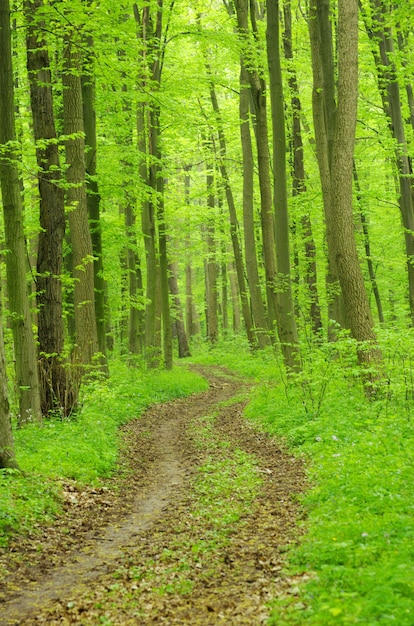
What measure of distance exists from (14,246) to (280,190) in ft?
23.1

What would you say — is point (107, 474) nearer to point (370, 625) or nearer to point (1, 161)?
point (1, 161)

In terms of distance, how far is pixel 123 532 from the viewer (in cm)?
689

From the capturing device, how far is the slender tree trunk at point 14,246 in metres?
9.45

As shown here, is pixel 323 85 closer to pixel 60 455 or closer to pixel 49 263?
pixel 49 263

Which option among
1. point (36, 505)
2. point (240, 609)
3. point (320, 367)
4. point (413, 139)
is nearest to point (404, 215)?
point (413, 139)

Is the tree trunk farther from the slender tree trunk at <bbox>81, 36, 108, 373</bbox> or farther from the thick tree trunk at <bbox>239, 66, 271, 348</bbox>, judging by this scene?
the thick tree trunk at <bbox>239, 66, 271, 348</bbox>

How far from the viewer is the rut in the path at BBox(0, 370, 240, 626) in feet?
16.8

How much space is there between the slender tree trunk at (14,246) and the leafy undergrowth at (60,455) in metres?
0.69

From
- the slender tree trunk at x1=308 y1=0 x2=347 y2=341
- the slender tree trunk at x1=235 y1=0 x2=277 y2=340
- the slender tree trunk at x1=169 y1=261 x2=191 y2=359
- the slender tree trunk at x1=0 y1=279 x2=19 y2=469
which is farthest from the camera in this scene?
the slender tree trunk at x1=169 y1=261 x2=191 y2=359

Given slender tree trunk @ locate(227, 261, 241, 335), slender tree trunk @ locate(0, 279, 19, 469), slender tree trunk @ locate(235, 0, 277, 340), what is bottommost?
slender tree trunk @ locate(0, 279, 19, 469)

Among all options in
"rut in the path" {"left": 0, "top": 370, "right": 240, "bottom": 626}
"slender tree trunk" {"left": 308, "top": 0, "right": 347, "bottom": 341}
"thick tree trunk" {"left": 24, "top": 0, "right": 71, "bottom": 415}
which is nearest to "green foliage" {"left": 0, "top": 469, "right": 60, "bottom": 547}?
"rut in the path" {"left": 0, "top": 370, "right": 240, "bottom": 626}

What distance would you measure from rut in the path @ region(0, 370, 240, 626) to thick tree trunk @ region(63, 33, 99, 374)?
2.33 metres

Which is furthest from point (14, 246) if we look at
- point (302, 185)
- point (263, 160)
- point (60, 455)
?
point (302, 185)

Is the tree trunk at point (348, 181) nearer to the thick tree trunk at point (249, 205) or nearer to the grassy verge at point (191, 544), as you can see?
the grassy verge at point (191, 544)
